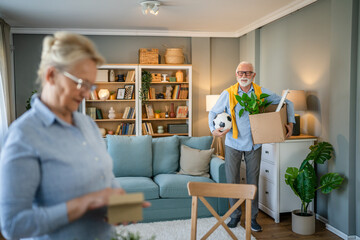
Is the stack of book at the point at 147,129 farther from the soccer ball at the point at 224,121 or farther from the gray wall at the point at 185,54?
the soccer ball at the point at 224,121

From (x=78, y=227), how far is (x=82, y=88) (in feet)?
1.43

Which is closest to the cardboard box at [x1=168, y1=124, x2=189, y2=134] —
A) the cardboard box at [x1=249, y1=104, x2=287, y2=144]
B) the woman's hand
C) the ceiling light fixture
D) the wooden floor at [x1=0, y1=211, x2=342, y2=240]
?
the ceiling light fixture

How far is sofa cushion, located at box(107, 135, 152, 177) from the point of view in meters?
4.05

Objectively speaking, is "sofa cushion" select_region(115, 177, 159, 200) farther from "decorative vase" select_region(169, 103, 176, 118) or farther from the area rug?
"decorative vase" select_region(169, 103, 176, 118)

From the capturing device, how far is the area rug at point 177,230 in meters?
3.31

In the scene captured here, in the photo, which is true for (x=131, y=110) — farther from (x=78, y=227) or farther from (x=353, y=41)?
(x=78, y=227)

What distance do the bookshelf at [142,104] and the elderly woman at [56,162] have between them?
4835 millimetres

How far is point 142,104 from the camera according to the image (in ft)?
20.1

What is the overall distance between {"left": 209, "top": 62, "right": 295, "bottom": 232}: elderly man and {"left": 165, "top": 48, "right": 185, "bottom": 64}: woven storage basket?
2.66 metres

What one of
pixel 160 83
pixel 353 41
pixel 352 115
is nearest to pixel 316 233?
pixel 352 115

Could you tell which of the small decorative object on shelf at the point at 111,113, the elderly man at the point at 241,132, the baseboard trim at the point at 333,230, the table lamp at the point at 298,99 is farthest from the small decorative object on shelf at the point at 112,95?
the baseboard trim at the point at 333,230

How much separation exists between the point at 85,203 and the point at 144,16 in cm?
447

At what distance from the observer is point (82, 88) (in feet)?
3.43

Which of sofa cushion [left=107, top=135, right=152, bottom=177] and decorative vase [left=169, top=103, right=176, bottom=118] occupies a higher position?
decorative vase [left=169, top=103, right=176, bottom=118]
